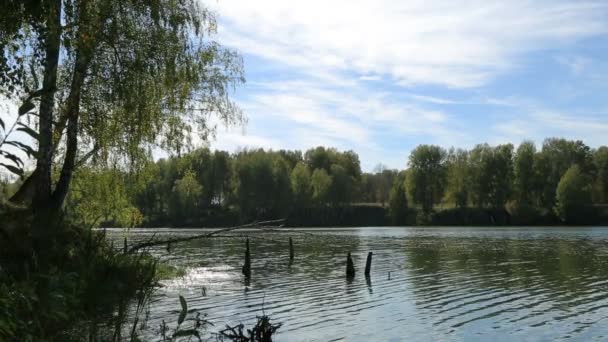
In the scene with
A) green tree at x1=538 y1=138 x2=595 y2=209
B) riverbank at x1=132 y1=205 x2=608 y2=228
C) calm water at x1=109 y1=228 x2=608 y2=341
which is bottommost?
calm water at x1=109 y1=228 x2=608 y2=341

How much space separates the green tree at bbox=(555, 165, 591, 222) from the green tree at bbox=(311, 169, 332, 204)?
1962 inches

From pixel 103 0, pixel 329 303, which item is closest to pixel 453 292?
pixel 329 303

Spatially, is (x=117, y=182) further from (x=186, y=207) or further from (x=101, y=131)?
(x=186, y=207)

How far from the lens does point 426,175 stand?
5079 inches

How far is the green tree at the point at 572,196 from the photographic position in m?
112

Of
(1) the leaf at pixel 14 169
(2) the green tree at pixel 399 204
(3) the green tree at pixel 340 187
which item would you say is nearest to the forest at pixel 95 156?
(1) the leaf at pixel 14 169

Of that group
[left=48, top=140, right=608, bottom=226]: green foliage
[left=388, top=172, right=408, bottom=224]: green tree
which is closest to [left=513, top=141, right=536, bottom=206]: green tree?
[left=48, top=140, right=608, bottom=226]: green foliage

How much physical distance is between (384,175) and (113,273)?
168 meters

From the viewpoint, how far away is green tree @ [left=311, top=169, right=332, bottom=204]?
5379 inches

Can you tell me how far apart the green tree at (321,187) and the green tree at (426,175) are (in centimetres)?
1951

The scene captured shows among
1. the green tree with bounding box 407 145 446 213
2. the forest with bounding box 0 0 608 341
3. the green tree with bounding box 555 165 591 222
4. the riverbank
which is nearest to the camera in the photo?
the forest with bounding box 0 0 608 341

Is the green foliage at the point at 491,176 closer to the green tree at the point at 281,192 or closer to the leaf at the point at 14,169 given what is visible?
the green tree at the point at 281,192

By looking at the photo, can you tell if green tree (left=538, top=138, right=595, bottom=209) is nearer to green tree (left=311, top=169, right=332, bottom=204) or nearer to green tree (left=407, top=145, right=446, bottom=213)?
green tree (left=407, top=145, right=446, bottom=213)

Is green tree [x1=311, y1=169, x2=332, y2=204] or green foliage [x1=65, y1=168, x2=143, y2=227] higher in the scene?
green tree [x1=311, y1=169, x2=332, y2=204]
